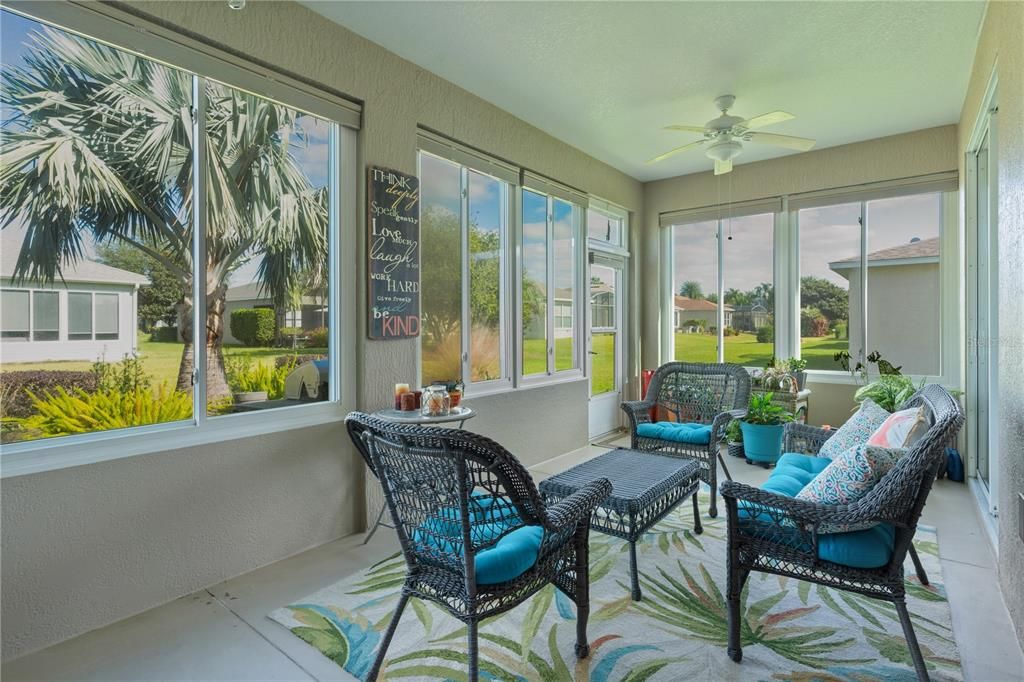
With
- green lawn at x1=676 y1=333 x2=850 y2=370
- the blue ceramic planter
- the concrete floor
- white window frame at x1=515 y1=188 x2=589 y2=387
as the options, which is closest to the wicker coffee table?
the concrete floor

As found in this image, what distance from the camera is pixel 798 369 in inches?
201

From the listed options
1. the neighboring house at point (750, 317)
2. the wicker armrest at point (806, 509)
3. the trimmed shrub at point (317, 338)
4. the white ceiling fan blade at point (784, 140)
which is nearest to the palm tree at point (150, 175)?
the trimmed shrub at point (317, 338)

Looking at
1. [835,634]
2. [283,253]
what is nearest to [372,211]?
[283,253]

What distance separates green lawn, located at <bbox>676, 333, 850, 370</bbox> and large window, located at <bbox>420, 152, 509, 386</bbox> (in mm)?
2734

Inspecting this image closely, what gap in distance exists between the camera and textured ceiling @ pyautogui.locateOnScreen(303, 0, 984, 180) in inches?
110

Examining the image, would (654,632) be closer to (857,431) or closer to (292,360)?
(857,431)

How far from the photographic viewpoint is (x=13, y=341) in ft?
6.63

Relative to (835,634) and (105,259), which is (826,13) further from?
(105,259)

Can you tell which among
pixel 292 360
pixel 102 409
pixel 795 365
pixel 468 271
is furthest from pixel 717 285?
pixel 102 409

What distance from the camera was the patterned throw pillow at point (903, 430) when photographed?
6.35 ft

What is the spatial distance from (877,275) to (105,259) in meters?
5.89

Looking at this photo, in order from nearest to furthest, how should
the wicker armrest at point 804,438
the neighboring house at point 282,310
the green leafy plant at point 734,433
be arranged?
the neighboring house at point 282,310 → the wicker armrest at point 804,438 → the green leafy plant at point 734,433

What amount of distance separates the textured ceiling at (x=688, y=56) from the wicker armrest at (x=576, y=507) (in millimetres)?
2458

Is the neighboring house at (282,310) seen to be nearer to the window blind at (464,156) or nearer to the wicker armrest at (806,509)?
the window blind at (464,156)
